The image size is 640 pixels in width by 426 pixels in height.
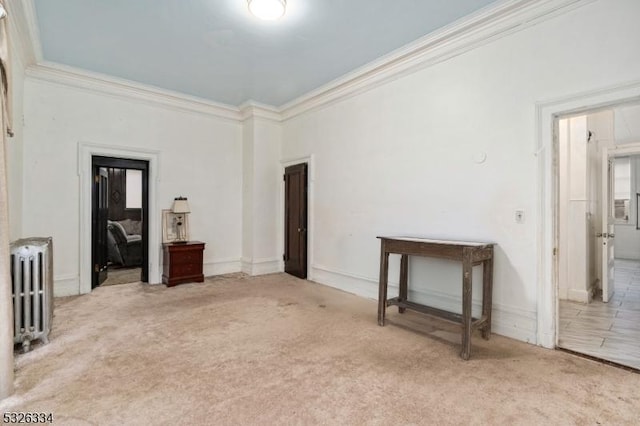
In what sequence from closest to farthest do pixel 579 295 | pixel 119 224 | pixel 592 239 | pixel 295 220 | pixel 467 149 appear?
pixel 467 149
pixel 579 295
pixel 592 239
pixel 295 220
pixel 119 224

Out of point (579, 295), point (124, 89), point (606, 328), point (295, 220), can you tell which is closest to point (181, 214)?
point (295, 220)

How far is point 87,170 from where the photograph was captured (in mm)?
4547

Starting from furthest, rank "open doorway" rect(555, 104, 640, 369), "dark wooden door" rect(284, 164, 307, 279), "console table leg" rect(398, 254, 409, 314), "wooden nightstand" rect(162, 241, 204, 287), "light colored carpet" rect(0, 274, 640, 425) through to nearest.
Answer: "dark wooden door" rect(284, 164, 307, 279) → "wooden nightstand" rect(162, 241, 204, 287) → "console table leg" rect(398, 254, 409, 314) → "open doorway" rect(555, 104, 640, 369) → "light colored carpet" rect(0, 274, 640, 425)

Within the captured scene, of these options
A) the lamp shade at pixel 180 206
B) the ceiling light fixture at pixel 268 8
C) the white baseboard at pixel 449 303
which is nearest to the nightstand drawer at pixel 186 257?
the lamp shade at pixel 180 206

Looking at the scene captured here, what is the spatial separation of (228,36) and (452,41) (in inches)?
96.2

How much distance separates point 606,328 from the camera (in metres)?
3.18

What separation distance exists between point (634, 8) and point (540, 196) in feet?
4.97

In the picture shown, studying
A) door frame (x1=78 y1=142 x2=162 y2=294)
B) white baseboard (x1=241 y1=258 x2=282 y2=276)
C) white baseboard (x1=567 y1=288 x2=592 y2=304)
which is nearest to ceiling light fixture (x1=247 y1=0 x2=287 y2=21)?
door frame (x1=78 y1=142 x2=162 y2=294)

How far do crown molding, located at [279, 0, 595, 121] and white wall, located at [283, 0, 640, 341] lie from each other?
0.08 meters

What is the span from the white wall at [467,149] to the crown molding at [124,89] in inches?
90.3

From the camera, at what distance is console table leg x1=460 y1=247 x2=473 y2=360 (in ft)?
8.36

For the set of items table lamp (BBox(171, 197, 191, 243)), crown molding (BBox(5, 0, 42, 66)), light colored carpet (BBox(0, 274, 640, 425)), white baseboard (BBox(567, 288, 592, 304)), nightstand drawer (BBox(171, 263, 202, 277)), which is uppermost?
crown molding (BBox(5, 0, 42, 66))

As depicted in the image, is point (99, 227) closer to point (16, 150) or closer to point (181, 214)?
point (181, 214)

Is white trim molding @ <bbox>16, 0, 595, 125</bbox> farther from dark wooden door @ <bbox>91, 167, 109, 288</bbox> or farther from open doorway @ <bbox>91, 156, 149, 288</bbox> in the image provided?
dark wooden door @ <bbox>91, 167, 109, 288</bbox>
